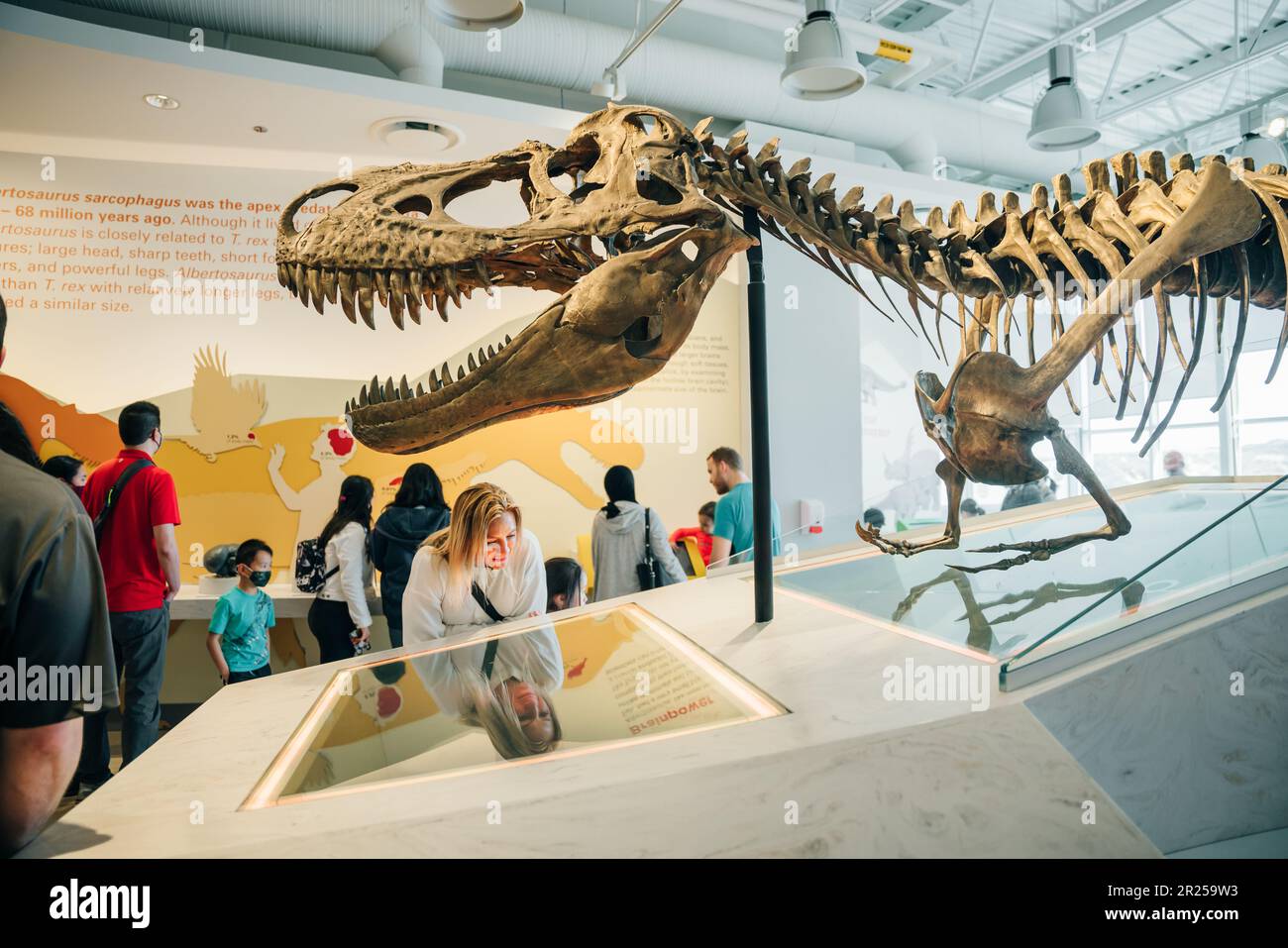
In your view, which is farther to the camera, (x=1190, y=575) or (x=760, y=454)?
(x=760, y=454)

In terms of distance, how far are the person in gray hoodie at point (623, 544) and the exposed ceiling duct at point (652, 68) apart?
3661 mm

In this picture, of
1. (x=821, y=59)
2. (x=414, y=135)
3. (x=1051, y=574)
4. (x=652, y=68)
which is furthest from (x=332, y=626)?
(x=652, y=68)

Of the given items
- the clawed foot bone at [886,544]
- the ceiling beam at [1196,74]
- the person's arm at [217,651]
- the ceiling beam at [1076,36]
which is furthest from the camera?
Result: the ceiling beam at [1196,74]

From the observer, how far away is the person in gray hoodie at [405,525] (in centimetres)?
441

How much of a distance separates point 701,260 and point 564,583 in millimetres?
3023

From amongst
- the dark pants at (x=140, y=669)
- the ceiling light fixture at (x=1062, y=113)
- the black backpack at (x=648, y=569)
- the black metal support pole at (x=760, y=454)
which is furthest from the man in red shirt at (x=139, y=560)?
the ceiling light fixture at (x=1062, y=113)

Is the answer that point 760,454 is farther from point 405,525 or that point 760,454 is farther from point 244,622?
point 244,622

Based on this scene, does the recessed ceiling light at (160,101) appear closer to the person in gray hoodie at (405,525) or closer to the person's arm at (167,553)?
the person's arm at (167,553)

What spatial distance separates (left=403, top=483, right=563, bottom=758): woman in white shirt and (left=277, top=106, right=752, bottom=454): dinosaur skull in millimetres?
737

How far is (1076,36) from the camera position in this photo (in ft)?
26.1

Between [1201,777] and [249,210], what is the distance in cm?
690
